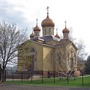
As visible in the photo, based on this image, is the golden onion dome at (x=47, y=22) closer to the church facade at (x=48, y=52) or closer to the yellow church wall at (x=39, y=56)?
the church facade at (x=48, y=52)

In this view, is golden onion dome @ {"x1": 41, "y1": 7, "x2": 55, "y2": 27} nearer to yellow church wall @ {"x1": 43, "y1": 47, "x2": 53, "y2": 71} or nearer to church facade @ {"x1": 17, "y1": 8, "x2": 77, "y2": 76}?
church facade @ {"x1": 17, "y1": 8, "x2": 77, "y2": 76}

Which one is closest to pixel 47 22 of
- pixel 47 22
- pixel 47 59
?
pixel 47 22

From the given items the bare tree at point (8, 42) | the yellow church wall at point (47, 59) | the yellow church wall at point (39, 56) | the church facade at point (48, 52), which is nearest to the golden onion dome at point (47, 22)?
the church facade at point (48, 52)

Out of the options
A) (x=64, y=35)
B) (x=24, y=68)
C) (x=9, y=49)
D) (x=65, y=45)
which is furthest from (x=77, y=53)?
(x=9, y=49)

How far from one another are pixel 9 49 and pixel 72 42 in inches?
898

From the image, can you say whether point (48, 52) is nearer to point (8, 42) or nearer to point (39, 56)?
point (39, 56)

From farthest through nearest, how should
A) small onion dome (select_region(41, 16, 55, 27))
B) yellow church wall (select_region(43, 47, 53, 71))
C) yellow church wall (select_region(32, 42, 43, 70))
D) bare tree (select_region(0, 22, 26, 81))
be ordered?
small onion dome (select_region(41, 16, 55, 27)), yellow church wall (select_region(43, 47, 53, 71)), yellow church wall (select_region(32, 42, 43, 70)), bare tree (select_region(0, 22, 26, 81))

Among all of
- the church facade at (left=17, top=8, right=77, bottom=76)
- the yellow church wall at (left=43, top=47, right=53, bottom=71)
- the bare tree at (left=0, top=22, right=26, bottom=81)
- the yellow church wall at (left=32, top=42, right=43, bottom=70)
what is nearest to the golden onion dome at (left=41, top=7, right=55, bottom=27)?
the church facade at (left=17, top=8, right=77, bottom=76)

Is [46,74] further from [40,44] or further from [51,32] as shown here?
[51,32]

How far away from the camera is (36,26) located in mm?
62781

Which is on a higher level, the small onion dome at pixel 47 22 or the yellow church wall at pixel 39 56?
the small onion dome at pixel 47 22

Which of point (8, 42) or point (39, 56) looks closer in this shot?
point (8, 42)

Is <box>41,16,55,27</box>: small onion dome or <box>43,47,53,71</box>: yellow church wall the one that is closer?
<box>43,47,53,71</box>: yellow church wall

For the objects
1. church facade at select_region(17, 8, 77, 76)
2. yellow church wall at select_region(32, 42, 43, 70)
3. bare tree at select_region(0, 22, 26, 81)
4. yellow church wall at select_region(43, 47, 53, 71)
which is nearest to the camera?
bare tree at select_region(0, 22, 26, 81)
